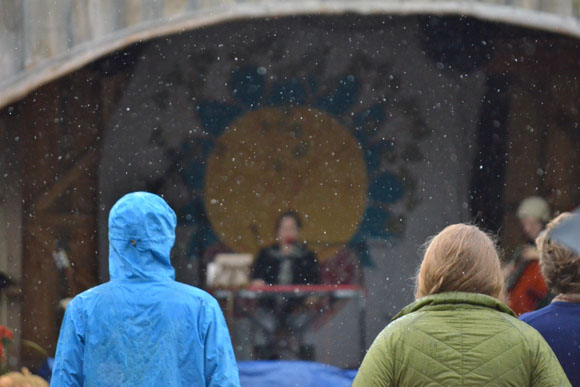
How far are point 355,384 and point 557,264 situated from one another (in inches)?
36.9

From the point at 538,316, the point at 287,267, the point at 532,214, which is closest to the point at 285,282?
the point at 287,267

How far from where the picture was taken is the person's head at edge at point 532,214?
7750 millimetres

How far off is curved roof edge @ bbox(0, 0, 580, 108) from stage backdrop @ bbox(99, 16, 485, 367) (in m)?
2.67

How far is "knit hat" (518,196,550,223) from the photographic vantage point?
7941mm

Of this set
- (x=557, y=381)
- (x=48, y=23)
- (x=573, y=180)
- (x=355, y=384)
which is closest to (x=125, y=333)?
(x=355, y=384)

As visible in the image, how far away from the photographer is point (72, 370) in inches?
121

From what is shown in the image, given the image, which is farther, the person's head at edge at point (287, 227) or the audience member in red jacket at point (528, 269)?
the person's head at edge at point (287, 227)

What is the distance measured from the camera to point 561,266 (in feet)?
10.0

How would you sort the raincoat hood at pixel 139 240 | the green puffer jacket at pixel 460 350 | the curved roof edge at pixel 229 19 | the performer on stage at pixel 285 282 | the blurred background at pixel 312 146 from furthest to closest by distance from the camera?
the performer on stage at pixel 285 282 → the blurred background at pixel 312 146 → the curved roof edge at pixel 229 19 → the raincoat hood at pixel 139 240 → the green puffer jacket at pixel 460 350

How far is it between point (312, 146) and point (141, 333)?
580cm

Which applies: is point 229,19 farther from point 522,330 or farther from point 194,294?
point 522,330

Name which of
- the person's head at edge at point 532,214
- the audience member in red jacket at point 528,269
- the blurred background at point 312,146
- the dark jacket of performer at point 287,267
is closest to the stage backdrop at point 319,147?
the blurred background at point 312,146

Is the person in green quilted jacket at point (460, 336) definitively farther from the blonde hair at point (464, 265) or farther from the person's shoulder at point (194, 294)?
the person's shoulder at point (194, 294)

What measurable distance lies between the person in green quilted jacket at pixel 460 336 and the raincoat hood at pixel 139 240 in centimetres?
96
